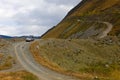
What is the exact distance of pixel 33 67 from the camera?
249ft

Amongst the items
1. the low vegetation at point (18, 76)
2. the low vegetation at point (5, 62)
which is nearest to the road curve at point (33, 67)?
the low vegetation at point (18, 76)

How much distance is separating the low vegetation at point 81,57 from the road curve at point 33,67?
1.69m

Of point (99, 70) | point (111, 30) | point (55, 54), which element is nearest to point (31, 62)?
point (55, 54)

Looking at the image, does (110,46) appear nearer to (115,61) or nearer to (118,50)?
(118,50)

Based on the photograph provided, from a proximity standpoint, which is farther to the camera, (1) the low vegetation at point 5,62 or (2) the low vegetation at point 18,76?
(1) the low vegetation at point 5,62

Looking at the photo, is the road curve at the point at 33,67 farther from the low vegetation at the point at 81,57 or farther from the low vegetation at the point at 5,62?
the low vegetation at the point at 5,62

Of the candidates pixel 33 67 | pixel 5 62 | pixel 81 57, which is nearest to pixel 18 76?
pixel 33 67

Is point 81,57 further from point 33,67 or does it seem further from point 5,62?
point 5,62

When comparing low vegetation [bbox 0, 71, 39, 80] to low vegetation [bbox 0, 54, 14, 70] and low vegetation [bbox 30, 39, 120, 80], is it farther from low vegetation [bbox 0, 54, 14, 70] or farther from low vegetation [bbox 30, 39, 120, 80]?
low vegetation [bbox 30, 39, 120, 80]

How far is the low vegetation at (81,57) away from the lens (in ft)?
259

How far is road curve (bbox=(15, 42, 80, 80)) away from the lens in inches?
2650

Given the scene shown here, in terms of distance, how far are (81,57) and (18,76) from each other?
1084 inches

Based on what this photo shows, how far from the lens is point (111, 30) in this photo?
511 feet

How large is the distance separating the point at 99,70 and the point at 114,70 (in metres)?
3.79
